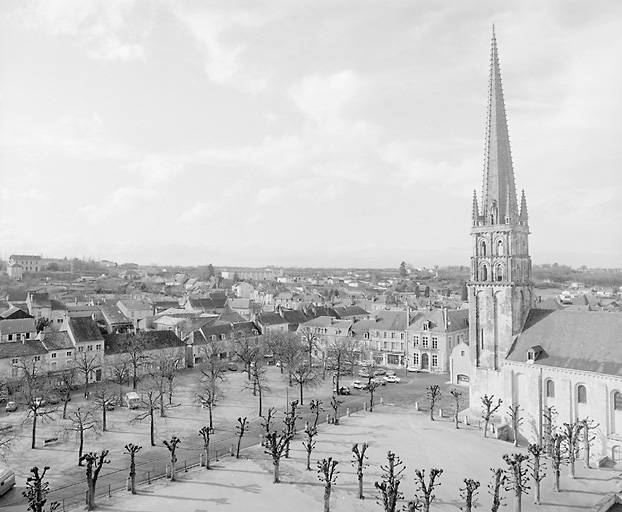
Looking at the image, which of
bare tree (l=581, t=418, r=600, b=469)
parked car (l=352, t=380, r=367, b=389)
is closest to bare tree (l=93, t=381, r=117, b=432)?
parked car (l=352, t=380, r=367, b=389)

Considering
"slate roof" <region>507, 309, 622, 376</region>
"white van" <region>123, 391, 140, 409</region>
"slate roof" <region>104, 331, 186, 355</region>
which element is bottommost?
"white van" <region>123, 391, 140, 409</region>

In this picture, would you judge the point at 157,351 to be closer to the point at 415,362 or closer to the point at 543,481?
the point at 415,362

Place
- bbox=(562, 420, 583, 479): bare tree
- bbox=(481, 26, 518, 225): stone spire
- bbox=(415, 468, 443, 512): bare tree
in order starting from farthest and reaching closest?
1. bbox=(481, 26, 518, 225): stone spire
2. bbox=(562, 420, 583, 479): bare tree
3. bbox=(415, 468, 443, 512): bare tree

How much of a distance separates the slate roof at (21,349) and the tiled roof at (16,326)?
15.4m

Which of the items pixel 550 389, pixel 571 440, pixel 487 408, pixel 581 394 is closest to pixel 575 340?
pixel 581 394

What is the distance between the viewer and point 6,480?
33.6 metres

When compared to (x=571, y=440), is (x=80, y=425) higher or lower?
higher

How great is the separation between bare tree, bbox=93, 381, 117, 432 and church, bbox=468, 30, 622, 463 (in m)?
39.8

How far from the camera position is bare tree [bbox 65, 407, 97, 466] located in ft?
129

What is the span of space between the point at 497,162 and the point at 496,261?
1126cm

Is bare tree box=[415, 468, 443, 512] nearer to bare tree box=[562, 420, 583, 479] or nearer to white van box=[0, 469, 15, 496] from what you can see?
bare tree box=[562, 420, 583, 479]

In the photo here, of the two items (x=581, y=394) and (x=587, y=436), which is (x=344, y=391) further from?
(x=587, y=436)

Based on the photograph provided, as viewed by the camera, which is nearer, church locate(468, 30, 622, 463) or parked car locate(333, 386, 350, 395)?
church locate(468, 30, 622, 463)

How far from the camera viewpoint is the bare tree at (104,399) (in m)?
47.4
